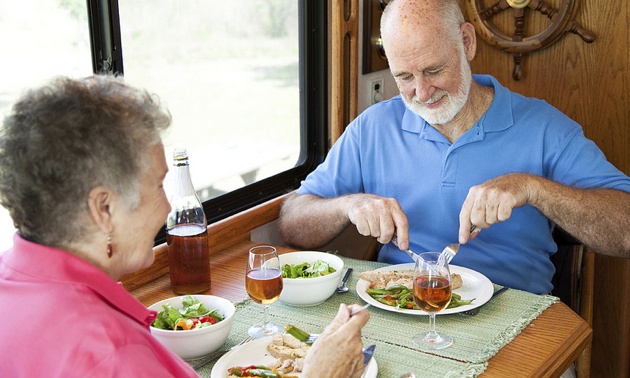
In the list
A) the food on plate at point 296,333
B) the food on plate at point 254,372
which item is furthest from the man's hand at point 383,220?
the food on plate at point 254,372

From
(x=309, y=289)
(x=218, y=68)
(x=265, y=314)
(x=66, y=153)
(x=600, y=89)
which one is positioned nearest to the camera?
(x=66, y=153)

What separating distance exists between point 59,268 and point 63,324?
87 mm

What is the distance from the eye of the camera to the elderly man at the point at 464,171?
2.03m

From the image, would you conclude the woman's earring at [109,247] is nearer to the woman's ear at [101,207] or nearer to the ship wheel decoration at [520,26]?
the woman's ear at [101,207]

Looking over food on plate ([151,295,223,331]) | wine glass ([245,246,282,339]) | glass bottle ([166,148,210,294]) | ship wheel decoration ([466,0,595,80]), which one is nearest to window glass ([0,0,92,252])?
glass bottle ([166,148,210,294])

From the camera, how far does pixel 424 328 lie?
171 cm

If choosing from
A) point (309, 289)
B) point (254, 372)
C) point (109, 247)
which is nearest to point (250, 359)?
point (254, 372)

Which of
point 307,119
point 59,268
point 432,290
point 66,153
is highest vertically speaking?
point 66,153

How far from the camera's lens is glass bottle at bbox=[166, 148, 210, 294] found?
191 centimetres

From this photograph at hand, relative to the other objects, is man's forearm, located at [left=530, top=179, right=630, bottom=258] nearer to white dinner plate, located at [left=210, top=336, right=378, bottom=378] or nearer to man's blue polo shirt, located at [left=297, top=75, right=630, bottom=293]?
man's blue polo shirt, located at [left=297, top=75, right=630, bottom=293]

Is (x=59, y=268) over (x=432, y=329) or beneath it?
over

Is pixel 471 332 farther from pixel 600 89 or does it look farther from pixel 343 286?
pixel 600 89

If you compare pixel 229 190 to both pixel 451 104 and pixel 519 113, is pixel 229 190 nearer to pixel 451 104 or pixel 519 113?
pixel 451 104

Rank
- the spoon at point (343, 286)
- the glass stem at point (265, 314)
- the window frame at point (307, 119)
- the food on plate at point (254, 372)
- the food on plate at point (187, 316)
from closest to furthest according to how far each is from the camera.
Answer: the food on plate at point (254, 372) < the food on plate at point (187, 316) < the glass stem at point (265, 314) < the spoon at point (343, 286) < the window frame at point (307, 119)
